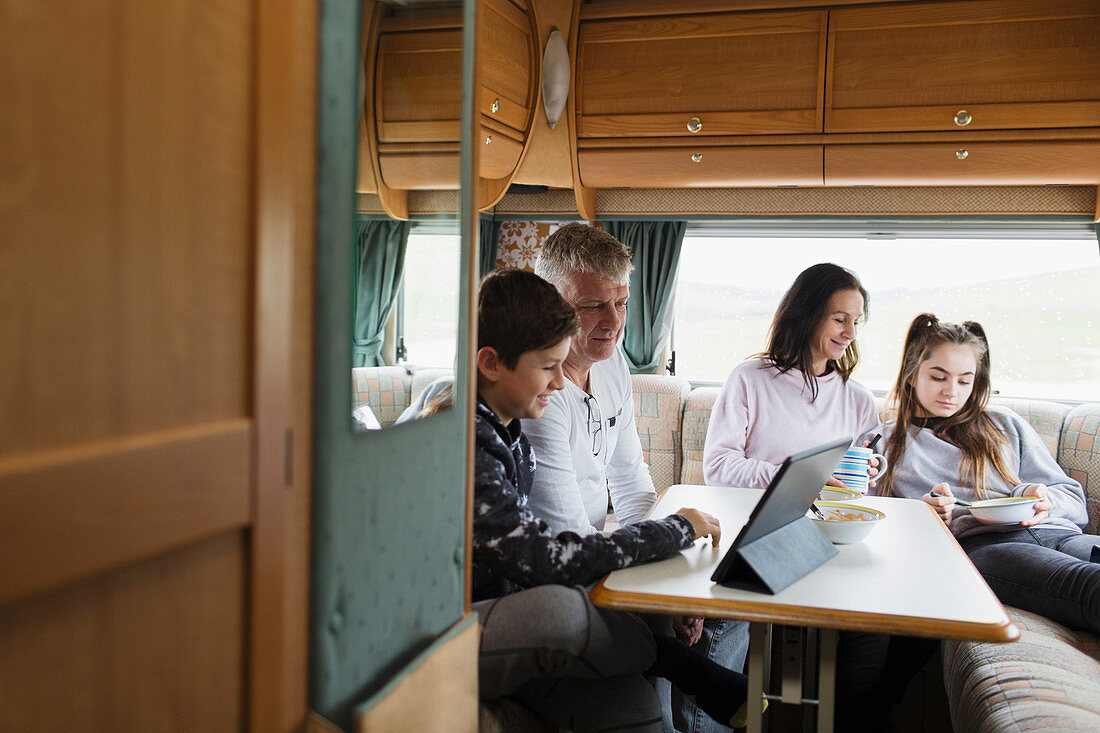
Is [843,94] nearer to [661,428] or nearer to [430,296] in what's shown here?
[661,428]

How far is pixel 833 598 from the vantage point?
1.30 m

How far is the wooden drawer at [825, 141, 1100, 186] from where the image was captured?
9.58 ft

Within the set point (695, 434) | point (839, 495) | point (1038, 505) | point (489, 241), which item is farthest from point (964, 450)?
point (489, 241)

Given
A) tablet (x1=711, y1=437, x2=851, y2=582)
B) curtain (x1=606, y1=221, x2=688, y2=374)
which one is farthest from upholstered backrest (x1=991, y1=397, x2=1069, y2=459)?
tablet (x1=711, y1=437, x2=851, y2=582)

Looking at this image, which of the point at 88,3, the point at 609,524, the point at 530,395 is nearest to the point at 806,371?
the point at 609,524

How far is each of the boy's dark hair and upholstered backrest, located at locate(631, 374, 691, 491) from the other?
75.4 inches

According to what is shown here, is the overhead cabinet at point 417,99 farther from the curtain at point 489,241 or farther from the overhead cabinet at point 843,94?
the curtain at point 489,241

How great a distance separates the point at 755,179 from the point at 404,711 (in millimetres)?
2801

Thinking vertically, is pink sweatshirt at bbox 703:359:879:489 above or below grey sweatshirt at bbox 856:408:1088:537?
above

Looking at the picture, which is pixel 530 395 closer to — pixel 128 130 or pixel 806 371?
pixel 128 130

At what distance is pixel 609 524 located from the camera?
330cm

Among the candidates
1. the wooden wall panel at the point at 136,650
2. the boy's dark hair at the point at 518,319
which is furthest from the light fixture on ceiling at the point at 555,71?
the wooden wall panel at the point at 136,650

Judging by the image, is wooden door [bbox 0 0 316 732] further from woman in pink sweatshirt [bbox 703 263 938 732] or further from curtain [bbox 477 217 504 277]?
curtain [bbox 477 217 504 277]

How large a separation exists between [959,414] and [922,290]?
1.19 metres
